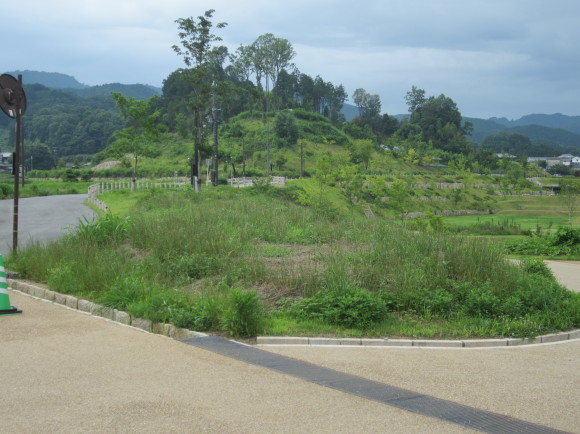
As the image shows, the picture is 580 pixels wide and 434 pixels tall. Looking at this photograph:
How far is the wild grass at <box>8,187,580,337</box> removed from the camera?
26.5 ft

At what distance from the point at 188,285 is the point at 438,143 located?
126 m

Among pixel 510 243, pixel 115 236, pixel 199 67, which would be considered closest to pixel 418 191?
pixel 199 67

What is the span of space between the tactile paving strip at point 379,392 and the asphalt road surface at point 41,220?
950 centimetres

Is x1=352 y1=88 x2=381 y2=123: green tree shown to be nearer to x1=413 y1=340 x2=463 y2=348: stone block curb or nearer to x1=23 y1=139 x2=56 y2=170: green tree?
x1=23 y1=139 x2=56 y2=170: green tree

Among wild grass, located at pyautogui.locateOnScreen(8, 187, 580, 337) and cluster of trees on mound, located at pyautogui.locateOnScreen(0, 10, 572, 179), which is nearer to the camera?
wild grass, located at pyautogui.locateOnScreen(8, 187, 580, 337)

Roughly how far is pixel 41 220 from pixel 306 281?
1998 cm

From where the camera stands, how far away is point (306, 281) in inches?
370

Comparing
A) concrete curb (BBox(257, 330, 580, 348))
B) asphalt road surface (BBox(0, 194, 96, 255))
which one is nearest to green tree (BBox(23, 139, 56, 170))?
asphalt road surface (BBox(0, 194, 96, 255))

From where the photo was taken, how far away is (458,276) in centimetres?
967

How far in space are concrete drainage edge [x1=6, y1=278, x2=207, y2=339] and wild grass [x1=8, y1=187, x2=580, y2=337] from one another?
138 millimetres

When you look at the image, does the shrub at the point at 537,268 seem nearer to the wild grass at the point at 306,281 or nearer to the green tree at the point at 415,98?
the wild grass at the point at 306,281

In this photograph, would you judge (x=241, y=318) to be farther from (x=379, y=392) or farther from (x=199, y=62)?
(x=199, y=62)

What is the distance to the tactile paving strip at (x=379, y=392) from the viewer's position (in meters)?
4.91

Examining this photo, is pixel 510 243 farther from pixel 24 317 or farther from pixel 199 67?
pixel 199 67
